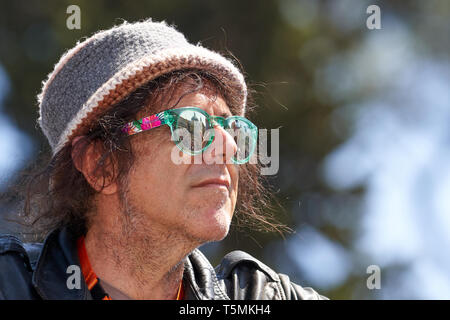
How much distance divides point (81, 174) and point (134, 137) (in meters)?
0.33

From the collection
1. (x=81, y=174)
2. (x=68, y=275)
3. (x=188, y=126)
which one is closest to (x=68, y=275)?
(x=68, y=275)

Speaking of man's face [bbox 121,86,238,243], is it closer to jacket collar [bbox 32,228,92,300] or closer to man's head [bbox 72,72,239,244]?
man's head [bbox 72,72,239,244]

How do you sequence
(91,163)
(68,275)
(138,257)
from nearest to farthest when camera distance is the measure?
(68,275)
(138,257)
(91,163)

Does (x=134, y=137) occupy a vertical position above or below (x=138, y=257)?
above

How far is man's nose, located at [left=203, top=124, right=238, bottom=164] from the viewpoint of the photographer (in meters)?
2.74

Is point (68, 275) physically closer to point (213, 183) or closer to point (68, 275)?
point (68, 275)

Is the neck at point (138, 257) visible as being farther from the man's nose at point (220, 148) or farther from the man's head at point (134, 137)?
the man's nose at point (220, 148)

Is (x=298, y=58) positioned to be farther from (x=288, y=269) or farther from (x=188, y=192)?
(x=188, y=192)

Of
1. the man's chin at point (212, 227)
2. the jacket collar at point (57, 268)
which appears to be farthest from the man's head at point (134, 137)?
the jacket collar at point (57, 268)

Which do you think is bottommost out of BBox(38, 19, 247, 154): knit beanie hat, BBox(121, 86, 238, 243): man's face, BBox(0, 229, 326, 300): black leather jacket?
BBox(0, 229, 326, 300): black leather jacket

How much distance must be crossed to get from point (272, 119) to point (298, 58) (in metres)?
0.79

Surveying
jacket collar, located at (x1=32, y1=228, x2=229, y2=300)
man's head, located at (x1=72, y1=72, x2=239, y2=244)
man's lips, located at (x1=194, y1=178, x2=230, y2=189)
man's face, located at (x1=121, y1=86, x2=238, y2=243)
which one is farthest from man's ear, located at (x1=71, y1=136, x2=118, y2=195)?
man's lips, located at (x1=194, y1=178, x2=230, y2=189)

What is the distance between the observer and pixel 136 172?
274 centimetres
